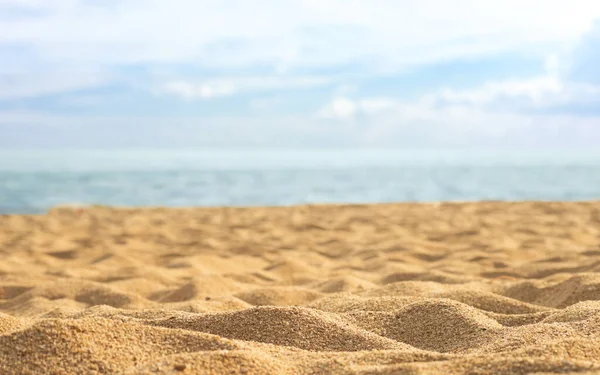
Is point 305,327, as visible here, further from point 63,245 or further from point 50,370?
point 63,245

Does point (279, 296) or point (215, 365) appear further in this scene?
point (279, 296)

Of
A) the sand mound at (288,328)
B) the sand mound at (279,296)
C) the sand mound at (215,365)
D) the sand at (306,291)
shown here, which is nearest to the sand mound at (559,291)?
the sand at (306,291)

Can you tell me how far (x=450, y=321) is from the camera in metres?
2.35

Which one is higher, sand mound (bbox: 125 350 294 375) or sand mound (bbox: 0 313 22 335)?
sand mound (bbox: 125 350 294 375)

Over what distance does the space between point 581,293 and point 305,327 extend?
156 cm

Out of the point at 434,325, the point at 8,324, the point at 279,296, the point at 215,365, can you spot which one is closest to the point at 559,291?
the point at 434,325

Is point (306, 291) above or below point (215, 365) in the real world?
below

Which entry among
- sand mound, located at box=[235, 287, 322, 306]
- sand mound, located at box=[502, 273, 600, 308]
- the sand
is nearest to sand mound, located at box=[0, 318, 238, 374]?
the sand

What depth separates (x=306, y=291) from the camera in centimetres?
352

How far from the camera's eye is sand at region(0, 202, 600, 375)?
5.85 feet

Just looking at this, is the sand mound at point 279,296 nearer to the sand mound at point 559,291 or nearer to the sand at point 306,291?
the sand at point 306,291

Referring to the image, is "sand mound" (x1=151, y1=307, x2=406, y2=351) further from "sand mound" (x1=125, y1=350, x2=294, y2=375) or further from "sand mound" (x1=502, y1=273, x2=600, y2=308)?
"sand mound" (x1=502, y1=273, x2=600, y2=308)

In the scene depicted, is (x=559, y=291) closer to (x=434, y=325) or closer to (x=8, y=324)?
(x=434, y=325)

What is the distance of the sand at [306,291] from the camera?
1.78 meters
